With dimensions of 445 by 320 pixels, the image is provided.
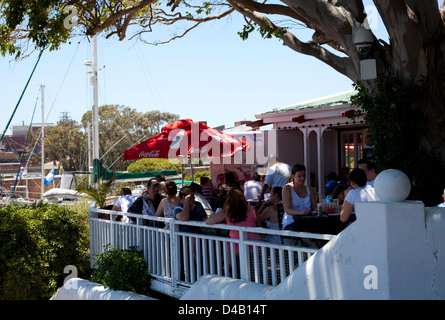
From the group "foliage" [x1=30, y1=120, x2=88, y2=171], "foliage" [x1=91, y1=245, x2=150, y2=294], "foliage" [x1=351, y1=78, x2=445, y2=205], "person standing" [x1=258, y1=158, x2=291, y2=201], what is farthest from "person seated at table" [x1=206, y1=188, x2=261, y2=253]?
"foliage" [x1=30, y1=120, x2=88, y2=171]

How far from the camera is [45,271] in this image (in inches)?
376

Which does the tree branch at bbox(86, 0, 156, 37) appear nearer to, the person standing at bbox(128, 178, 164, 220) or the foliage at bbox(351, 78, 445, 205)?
the person standing at bbox(128, 178, 164, 220)

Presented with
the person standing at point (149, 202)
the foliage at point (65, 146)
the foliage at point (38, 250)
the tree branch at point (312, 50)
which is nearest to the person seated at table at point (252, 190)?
the person standing at point (149, 202)

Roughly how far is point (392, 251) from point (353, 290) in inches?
20.1

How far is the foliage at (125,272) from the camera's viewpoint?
7879 mm

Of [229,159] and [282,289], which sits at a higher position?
[229,159]

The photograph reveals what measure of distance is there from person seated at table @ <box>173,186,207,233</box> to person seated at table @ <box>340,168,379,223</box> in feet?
7.33

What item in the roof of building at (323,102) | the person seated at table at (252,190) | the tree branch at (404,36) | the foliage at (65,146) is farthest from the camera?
the foliage at (65,146)

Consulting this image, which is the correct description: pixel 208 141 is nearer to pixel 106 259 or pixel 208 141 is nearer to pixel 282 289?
pixel 106 259

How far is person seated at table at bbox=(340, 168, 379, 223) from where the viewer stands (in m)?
6.25

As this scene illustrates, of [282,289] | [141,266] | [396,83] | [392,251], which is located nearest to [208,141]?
[141,266]

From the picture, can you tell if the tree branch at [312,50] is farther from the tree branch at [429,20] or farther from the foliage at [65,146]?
the foliage at [65,146]

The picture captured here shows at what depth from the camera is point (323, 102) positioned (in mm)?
14977

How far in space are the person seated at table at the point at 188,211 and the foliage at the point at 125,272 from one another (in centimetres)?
109
